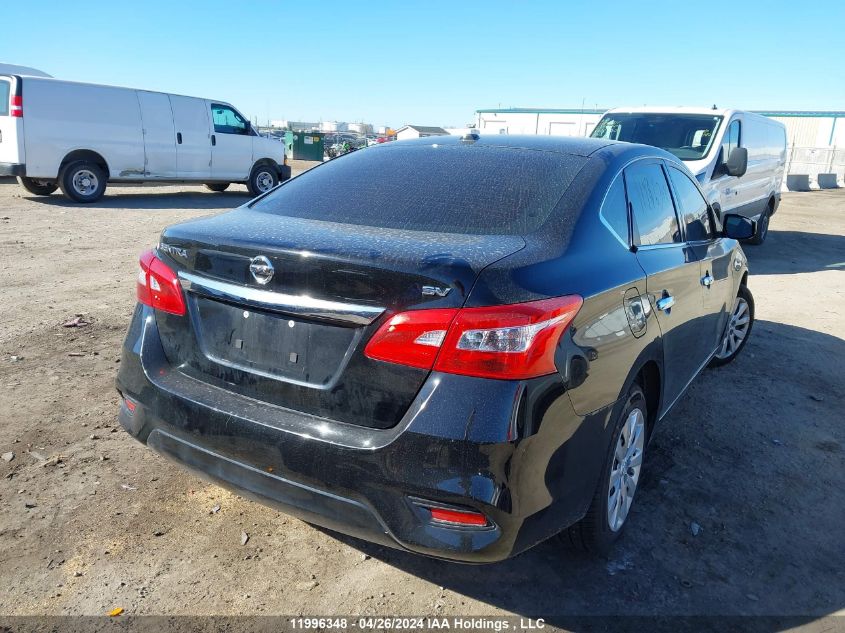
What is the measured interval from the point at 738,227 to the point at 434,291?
3.19 metres

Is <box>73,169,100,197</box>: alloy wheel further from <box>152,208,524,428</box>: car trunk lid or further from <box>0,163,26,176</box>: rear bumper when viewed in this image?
<box>152,208,524,428</box>: car trunk lid

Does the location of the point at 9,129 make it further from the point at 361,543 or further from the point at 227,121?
the point at 361,543

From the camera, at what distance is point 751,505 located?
11.0ft

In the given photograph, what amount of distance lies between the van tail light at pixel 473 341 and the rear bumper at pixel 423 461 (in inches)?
1.7

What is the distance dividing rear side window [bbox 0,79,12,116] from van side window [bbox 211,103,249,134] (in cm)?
412

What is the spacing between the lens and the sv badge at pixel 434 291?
206cm

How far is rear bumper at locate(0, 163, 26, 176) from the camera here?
39.1ft

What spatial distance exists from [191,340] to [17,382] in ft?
7.77

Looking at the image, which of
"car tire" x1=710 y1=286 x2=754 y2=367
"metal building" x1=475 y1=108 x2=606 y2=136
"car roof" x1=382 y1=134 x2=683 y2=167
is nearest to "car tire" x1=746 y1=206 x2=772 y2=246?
"car tire" x1=710 y1=286 x2=754 y2=367

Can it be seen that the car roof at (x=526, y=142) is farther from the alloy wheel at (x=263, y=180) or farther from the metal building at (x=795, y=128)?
the metal building at (x=795, y=128)

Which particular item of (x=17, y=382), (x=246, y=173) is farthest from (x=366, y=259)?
(x=246, y=173)

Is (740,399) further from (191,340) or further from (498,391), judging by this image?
(191,340)

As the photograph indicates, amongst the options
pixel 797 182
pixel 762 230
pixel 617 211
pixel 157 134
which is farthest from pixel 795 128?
pixel 617 211

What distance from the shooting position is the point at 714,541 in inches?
119
